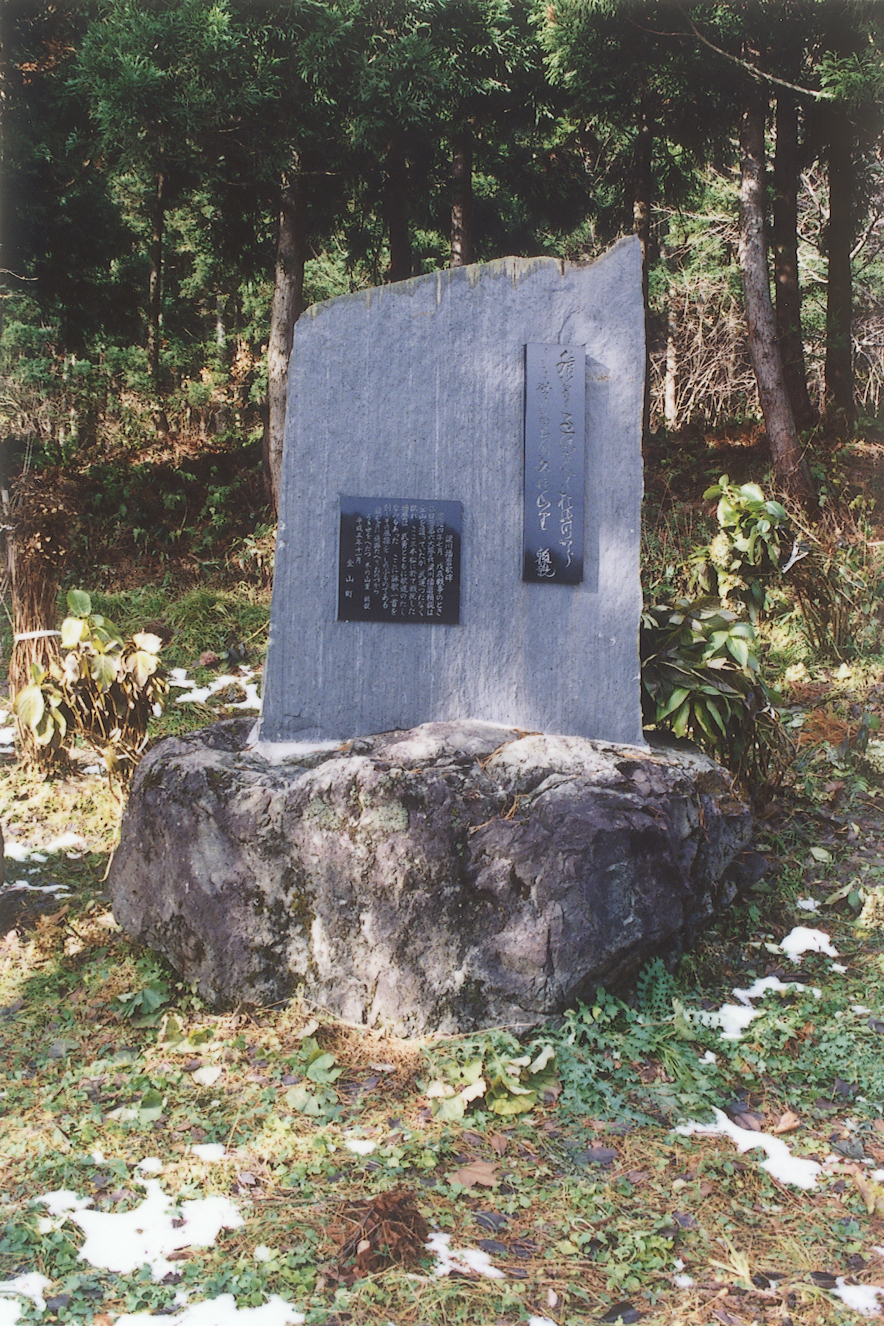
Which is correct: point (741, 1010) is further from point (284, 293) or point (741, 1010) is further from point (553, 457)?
point (284, 293)

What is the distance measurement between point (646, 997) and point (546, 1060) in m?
0.61

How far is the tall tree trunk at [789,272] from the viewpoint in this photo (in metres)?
8.98

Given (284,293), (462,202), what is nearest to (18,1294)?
(284,293)

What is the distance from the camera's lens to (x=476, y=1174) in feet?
9.04

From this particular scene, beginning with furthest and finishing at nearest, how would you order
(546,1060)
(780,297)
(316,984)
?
1. (780,297)
2. (316,984)
3. (546,1060)

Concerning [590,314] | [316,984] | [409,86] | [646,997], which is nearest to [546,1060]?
[646,997]

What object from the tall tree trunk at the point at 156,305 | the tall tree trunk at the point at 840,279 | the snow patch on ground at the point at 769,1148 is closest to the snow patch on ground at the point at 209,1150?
the snow patch on ground at the point at 769,1148

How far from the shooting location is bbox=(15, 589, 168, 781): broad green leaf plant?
4906 mm

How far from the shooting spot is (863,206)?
31.9 feet

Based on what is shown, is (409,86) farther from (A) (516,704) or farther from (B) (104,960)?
(B) (104,960)

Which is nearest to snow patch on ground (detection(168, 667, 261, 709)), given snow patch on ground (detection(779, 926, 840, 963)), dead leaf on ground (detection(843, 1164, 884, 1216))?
snow patch on ground (detection(779, 926, 840, 963))

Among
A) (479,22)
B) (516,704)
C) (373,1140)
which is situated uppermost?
(479,22)

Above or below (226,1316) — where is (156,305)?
above

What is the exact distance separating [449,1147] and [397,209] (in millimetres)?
9192
